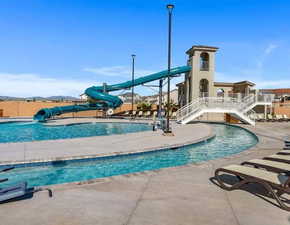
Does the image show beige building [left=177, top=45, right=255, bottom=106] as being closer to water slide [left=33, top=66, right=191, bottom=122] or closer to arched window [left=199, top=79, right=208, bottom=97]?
arched window [left=199, top=79, right=208, bottom=97]

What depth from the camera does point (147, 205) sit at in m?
3.79

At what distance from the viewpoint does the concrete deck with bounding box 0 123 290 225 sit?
332cm

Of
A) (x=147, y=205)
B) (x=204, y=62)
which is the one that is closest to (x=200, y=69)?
(x=204, y=62)

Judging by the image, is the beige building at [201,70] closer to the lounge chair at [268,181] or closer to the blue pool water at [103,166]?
the blue pool water at [103,166]

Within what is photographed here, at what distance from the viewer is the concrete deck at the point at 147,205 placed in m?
3.32

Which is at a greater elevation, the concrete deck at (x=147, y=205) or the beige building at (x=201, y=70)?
the beige building at (x=201, y=70)

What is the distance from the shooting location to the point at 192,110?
20234 mm

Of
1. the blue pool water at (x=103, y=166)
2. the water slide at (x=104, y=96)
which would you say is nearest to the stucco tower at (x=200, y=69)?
the water slide at (x=104, y=96)

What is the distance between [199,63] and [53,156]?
66.5ft

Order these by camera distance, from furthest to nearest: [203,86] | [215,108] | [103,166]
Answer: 1. [203,86]
2. [215,108]
3. [103,166]

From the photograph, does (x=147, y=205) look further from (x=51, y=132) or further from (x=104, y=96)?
(x=104, y=96)

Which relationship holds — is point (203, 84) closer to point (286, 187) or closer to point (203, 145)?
point (203, 145)

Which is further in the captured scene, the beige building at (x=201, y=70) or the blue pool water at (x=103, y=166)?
the beige building at (x=201, y=70)

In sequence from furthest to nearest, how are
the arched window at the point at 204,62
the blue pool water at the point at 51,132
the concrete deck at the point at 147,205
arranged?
the arched window at the point at 204,62 → the blue pool water at the point at 51,132 → the concrete deck at the point at 147,205
